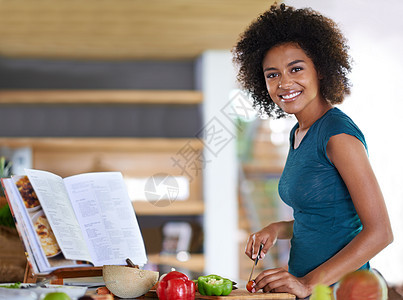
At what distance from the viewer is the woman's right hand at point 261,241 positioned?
1.69 m

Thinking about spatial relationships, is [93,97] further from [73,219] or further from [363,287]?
[363,287]

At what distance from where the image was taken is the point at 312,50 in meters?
1.67

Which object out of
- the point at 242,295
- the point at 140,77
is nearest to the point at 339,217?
the point at 242,295

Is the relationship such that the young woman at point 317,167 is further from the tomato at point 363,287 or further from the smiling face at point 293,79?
the tomato at point 363,287

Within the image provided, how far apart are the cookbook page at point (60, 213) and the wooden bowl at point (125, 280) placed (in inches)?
5.3

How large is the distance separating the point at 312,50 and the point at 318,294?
0.93m

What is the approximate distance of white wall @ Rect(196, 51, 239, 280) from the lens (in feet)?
15.3

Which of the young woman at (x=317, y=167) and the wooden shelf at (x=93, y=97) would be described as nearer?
the young woman at (x=317, y=167)

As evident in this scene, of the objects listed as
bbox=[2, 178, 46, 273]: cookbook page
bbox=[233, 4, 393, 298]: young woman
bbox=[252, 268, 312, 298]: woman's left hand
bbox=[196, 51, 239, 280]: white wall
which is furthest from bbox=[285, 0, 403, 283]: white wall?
bbox=[2, 178, 46, 273]: cookbook page

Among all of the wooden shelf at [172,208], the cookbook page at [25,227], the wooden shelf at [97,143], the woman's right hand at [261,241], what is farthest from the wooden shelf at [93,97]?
the cookbook page at [25,227]

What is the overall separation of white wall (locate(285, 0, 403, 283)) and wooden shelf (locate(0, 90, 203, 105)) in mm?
1381

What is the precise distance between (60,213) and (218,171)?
330 centimetres

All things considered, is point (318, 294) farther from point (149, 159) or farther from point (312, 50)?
point (149, 159)

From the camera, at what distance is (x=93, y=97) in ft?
14.8
